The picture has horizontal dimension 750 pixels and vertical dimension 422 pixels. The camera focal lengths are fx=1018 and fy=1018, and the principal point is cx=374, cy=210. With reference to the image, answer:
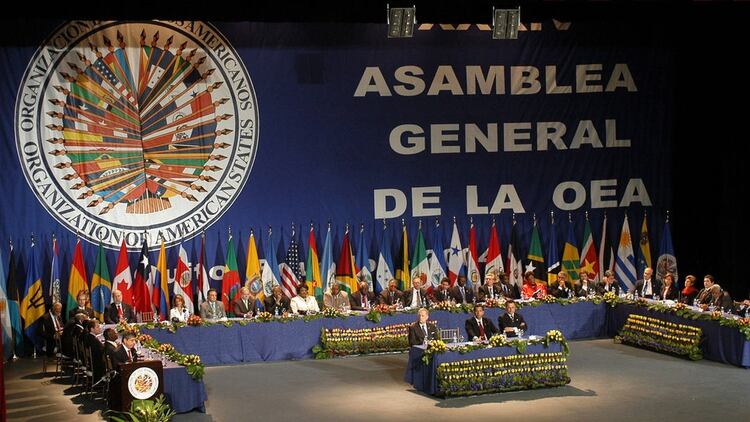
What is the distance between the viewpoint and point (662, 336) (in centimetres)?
1709

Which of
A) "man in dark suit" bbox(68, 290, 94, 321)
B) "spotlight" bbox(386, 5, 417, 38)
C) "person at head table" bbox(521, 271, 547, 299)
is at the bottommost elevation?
"man in dark suit" bbox(68, 290, 94, 321)

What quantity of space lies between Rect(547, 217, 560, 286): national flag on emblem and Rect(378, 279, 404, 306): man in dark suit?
13.2 feet

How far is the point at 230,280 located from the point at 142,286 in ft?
6.07

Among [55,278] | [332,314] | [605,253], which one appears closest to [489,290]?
[332,314]

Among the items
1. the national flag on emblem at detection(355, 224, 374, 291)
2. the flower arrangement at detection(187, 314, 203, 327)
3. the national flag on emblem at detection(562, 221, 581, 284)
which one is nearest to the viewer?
the flower arrangement at detection(187, 314, 203, 327)

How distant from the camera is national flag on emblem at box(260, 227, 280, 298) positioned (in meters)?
20.0

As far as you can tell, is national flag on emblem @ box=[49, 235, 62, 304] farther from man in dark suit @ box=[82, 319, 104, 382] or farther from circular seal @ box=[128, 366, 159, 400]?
circular seal @ box=[128, 366, 159, 400]

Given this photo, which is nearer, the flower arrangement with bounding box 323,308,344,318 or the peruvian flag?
the flower arrangement with bounding box 323,308,344,318

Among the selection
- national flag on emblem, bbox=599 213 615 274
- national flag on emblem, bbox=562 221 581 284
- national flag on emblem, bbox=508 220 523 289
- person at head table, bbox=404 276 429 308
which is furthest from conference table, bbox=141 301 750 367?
national flag on emblem, bbox=599 213 615 274

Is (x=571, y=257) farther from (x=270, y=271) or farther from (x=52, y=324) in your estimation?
(x=52, y=324)

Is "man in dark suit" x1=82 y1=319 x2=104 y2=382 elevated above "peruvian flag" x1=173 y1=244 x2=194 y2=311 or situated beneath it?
situated beneath

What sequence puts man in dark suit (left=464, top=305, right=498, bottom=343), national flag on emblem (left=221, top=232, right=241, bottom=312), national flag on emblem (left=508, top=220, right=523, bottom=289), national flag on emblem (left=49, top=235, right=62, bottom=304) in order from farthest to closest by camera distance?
national flag on emblem (left=508, top=220, right=523, bottom=289)
national flag on emblem (left=221, top=232, right=241, bottom=312)
national flag on emblem (left=49, top=235, right=62, bottom=304)
man in dark suit (left=464, top=305, right=498, bottom=343)

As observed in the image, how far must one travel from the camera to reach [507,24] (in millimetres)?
17547

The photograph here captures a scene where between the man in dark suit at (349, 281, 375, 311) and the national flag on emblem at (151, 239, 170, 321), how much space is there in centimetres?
350
